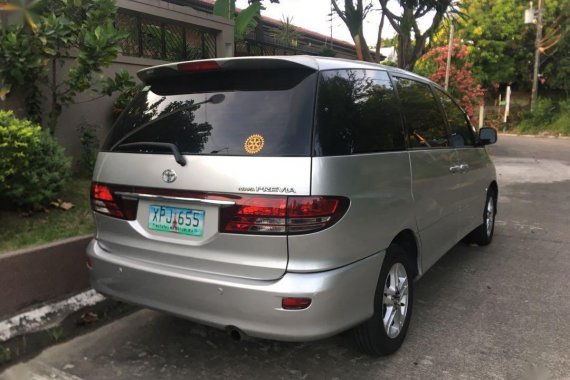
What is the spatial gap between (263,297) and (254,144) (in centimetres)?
77

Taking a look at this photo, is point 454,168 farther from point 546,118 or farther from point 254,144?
point 546,118

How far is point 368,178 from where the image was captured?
2.81 m

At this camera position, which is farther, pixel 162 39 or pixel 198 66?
pixel 162 39

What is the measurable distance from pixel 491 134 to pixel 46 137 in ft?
14.4

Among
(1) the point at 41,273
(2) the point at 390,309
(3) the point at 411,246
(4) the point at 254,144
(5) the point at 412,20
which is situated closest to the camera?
(4) the point at 254,144

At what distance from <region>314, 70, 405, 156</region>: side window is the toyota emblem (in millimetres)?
793

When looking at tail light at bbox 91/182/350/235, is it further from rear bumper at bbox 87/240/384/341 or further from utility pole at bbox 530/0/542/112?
utility pole at bbox 530/0/542/112

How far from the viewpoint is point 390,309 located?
125 inches

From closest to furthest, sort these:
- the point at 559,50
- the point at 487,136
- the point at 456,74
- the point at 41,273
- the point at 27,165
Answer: the point at 41,273
the point at 27,165
the point at 487,136
the point at 456,74
the point at 559,50

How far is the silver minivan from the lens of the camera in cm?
251

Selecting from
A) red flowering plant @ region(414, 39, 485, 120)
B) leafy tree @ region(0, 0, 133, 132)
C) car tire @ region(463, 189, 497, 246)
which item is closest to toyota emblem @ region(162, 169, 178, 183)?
leafy tree @ region(0, 0, 133, 132)

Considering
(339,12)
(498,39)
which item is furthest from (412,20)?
(498,39)

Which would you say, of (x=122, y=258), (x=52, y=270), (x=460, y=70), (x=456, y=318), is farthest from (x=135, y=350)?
(x=460, y=70)

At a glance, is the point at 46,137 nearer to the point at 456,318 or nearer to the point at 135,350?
the point at 135,350
